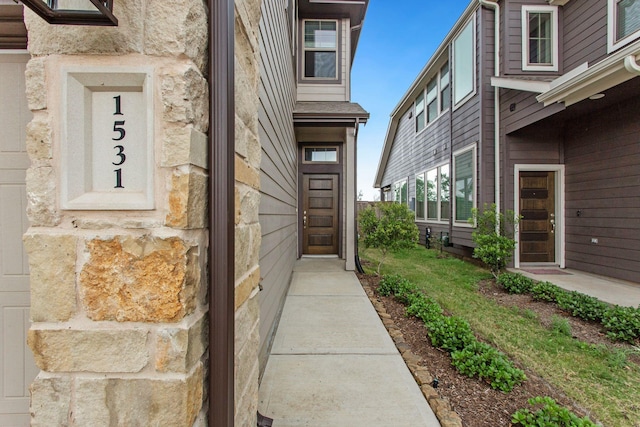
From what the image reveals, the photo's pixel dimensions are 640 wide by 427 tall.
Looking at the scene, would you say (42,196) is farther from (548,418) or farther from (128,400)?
(548,418)

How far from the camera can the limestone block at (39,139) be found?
2.27 ft

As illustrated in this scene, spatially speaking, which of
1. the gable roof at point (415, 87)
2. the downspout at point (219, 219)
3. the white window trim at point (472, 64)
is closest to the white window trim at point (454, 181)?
the white window trim at point (472, 64)

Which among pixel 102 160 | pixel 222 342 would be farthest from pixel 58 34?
pixel 222 342

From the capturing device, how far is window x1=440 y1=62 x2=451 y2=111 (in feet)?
24.0

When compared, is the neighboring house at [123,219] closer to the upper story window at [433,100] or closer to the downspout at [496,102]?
the downspout at [496,102]

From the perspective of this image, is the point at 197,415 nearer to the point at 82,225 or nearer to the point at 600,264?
the point at 82,225

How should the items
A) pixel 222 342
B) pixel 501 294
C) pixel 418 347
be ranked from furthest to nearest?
pixel 501 294 < pixel 418 347 < pixel 222 342

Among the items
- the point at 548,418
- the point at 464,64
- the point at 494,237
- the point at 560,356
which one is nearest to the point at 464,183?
the point at 494,237

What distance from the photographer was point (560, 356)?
2.43m

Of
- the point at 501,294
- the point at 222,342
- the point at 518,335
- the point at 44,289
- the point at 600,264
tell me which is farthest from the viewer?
the point at 600,264

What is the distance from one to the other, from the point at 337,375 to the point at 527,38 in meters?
6.55

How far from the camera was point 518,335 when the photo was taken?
2.84m

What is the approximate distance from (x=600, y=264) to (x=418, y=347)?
4245 mm

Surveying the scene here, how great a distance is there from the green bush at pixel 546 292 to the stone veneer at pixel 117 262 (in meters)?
4.50
